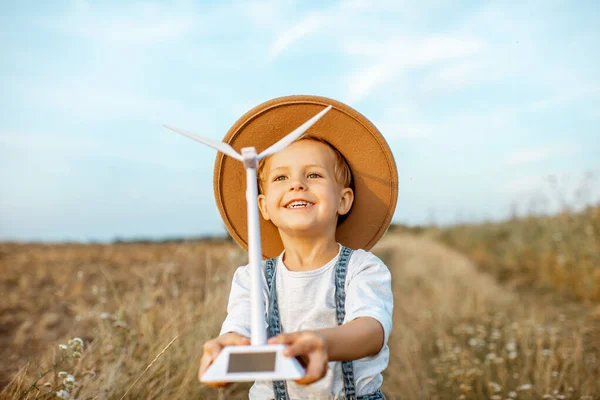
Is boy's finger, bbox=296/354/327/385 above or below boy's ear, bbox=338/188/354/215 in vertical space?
below

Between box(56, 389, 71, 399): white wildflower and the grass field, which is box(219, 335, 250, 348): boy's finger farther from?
box(56, 389, 71, 399): white wildflower

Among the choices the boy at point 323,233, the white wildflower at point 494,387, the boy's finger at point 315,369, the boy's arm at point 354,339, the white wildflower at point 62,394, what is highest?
the boy at point 323,233

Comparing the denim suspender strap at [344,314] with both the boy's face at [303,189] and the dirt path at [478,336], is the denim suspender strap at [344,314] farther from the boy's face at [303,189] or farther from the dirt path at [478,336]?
the dirt path at [478,336]

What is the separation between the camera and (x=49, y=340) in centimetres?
625

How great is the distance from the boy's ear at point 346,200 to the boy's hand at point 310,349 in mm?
1125

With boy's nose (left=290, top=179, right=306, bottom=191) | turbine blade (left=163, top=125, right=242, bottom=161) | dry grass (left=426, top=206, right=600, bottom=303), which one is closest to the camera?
turbine blade (left=163, top=125, right=242, bottom=161)

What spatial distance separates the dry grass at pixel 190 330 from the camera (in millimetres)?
3773

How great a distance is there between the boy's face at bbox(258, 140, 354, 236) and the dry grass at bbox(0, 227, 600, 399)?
161cm

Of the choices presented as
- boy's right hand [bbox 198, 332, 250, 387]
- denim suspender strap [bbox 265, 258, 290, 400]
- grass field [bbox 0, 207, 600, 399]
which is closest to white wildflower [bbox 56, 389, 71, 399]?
grass field [bbox 0, 207, 600, 399]

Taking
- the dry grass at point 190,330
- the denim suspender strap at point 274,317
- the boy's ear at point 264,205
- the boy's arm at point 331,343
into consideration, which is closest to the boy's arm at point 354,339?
the boy's arm at point 331,343

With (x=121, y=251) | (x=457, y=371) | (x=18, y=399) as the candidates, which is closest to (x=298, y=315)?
(x=18, y=399)

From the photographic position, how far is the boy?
7.88 ft

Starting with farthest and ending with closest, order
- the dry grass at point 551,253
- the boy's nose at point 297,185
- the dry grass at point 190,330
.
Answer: the dry grass at point 551,253 < the dry grass at point 190,330 < the boy's nose at point 297,185

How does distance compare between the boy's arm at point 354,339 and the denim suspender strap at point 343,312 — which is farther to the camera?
the denim suspender strap at point 343,312
